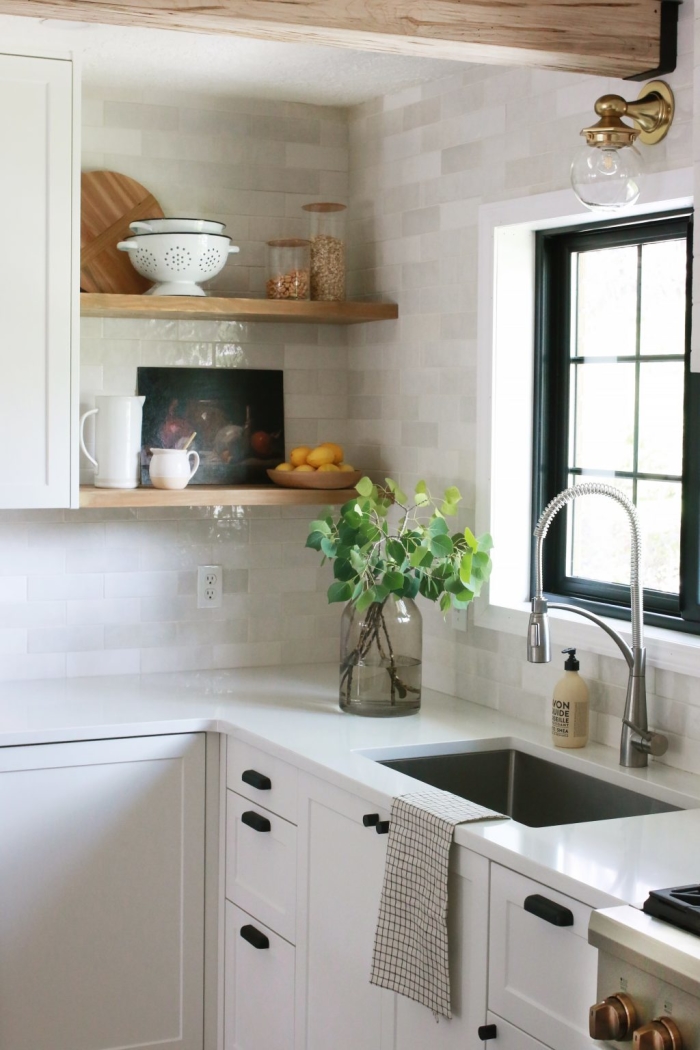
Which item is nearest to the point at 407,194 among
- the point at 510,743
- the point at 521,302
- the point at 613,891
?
the point at 521,302

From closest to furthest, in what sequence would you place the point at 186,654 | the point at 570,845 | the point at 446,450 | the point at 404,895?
the point at 570,845, the point at 404,895, the point at 446,450, the point at 186,654

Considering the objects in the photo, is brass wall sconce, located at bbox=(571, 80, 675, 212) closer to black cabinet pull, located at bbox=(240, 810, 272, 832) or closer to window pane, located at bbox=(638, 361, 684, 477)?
window pane, located at bbox=(638, 361, 684, 477)

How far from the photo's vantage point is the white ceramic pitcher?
10.5ft

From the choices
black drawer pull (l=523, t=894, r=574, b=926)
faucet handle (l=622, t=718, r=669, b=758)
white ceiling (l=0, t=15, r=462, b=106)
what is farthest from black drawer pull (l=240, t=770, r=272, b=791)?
white ceiling (l=0, t=15, r=462, b=106)

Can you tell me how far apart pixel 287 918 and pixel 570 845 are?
2.86 feet

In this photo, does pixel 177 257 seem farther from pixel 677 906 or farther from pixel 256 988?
pixel 677 906

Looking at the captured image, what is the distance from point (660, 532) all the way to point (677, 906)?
3.90 feet

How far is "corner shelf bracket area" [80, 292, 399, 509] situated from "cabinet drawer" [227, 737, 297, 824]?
678mm

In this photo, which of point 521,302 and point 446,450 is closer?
point 521,302

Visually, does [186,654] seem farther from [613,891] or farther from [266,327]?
[613,891]

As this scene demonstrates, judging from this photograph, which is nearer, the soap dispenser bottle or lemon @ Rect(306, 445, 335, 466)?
the soap dispenser bottle

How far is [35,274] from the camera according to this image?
9.57 ft

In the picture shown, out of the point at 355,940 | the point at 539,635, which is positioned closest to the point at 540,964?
the point at 355,940

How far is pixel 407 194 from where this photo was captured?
10.9 feet
